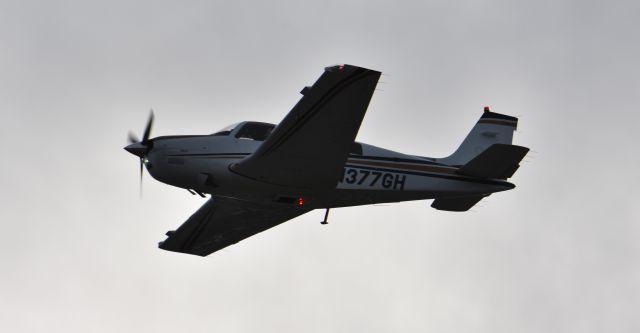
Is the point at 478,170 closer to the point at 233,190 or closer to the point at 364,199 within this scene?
the point at 364,199

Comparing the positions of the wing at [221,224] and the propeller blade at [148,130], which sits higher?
the propeller blade at [148,130]

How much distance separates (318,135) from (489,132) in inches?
274

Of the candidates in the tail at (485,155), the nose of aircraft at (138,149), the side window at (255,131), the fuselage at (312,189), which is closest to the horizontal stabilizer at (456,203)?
the tail at (485,155)

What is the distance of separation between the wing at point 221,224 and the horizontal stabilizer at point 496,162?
456cm

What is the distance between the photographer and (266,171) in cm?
2192

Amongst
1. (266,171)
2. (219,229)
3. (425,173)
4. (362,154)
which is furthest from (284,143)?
(219,229)

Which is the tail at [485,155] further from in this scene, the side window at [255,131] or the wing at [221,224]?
the side window at [255,131]

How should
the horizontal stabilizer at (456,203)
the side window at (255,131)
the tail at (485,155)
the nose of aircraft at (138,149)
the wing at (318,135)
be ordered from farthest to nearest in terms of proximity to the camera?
the horizontal stabilizer at (456,203) < the tail at (485,155) < the side window at (255,131) < the nose of aircraft at (138,149) < the wing at (318,135)

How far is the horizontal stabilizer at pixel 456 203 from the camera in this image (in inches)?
976

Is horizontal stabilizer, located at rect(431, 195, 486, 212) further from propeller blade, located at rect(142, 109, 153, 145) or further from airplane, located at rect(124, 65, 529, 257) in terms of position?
propeller blade, located at rect(142, 109, 153, 145)

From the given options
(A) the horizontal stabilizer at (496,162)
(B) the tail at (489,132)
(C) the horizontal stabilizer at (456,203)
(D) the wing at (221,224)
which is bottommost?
(D) the wing at (221,224)

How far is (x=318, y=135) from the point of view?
2112cm

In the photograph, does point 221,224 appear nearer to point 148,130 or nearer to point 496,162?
point 148,130

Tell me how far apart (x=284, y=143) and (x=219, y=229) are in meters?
6.39
